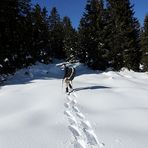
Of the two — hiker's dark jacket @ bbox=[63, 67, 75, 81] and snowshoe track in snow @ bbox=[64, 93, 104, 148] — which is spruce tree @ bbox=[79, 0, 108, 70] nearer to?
hiker's dark jacket @ bbox=[63, 67, 75, 81]

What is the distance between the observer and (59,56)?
231 feet

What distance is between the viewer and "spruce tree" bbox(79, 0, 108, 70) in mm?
47938

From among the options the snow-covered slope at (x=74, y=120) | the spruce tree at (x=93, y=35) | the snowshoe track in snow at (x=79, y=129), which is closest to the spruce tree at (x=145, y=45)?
the spruce tree at (x=93, y=35)

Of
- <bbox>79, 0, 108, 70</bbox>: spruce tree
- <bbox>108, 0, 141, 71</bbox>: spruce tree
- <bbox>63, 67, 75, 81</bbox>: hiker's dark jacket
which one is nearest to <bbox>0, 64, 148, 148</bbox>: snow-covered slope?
<bbox>63, 67, 75, 81</bbox>: hiker's dark jacket

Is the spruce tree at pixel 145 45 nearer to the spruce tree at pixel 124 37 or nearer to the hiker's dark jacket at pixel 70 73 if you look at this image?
the spruce tree at pixel 124 37

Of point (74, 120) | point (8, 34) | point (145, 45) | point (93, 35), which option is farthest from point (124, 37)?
point (74, 120)

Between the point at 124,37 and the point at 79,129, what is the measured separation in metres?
36.9

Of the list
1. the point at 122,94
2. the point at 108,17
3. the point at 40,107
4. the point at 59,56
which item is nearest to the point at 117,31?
the point at 108,17

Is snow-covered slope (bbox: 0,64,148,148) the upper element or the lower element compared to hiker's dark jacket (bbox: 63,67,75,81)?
lower

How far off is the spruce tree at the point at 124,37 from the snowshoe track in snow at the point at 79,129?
104 feet

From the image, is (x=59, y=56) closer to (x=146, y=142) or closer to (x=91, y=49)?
(x=91, y=49)

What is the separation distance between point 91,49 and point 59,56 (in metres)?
22.6

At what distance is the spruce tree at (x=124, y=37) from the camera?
149 feet

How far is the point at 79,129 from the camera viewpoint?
10359 millimetres
